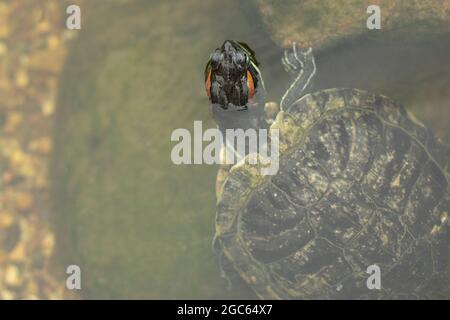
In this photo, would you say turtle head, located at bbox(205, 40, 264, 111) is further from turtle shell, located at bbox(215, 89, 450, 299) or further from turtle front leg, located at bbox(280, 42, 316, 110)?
turtle shell, located at bbox(215, 89, 450, 299)

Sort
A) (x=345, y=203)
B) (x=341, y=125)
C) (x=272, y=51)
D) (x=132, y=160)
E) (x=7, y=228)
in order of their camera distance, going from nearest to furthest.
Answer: (x=345, y=203) → (x=341, y=125) → (x=272, y=51) → (x=132, y=160) → (x=7, y=228)

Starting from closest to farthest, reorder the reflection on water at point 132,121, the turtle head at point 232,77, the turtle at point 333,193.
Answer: the turtle head at point 232,77, the turtle at point 333,193, the reflection on water at point 132,121

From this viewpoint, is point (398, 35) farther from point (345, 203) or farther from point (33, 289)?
point (33, 289)

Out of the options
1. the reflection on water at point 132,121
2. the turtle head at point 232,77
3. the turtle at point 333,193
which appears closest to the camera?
the turtle head at point 232,77

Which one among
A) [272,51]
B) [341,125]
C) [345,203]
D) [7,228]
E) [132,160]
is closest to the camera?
[345,203]

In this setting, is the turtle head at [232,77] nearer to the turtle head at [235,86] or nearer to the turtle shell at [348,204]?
the turtle head at [235,86]

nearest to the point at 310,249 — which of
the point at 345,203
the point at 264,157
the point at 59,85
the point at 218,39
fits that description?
the point at 345,203

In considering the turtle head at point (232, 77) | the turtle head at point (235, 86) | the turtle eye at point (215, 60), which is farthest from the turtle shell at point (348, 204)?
the turtle eye at point (215, 60)
